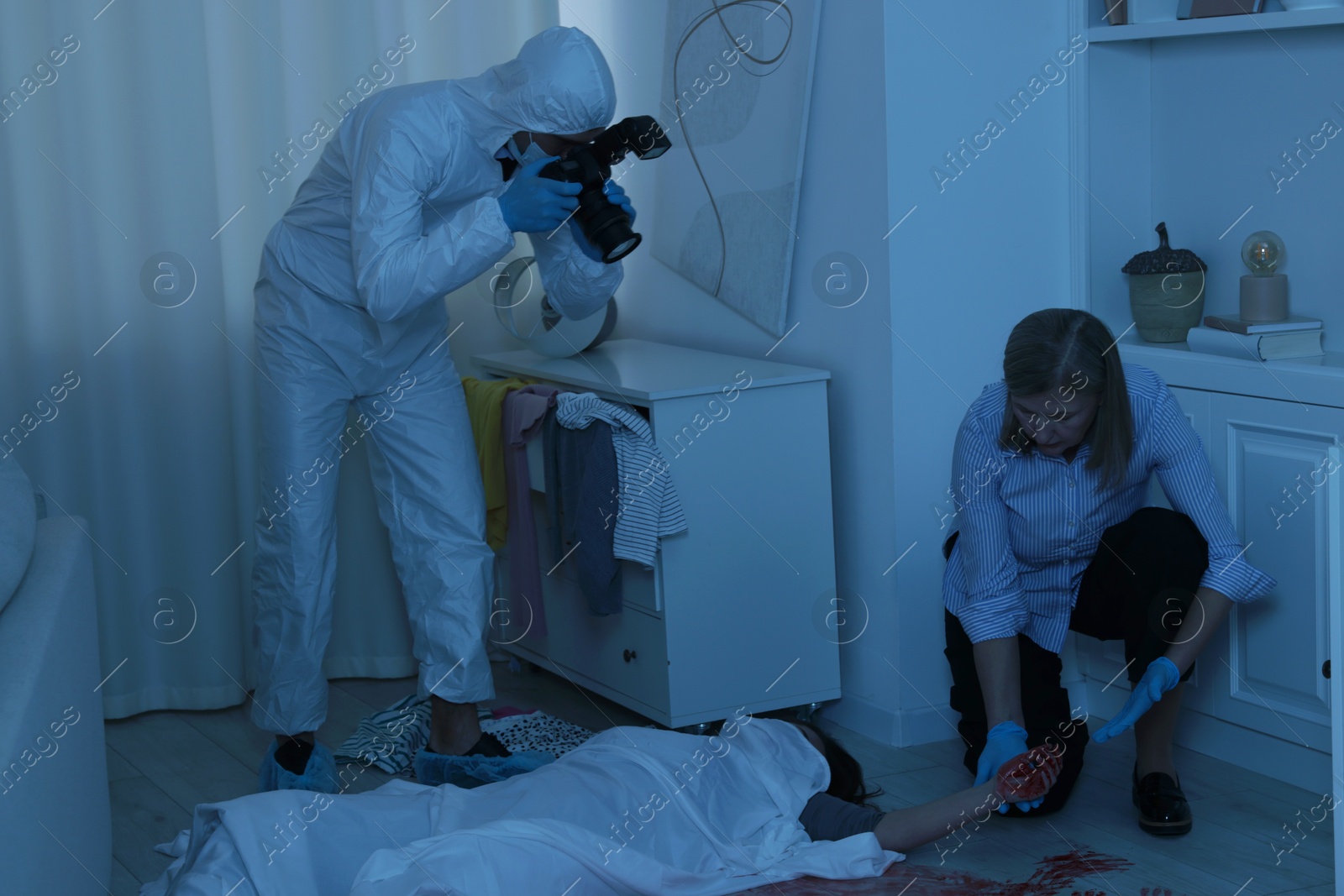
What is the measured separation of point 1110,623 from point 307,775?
1342 millimetres

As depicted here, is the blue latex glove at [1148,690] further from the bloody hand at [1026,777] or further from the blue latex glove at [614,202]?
the blue latex glove at [614,202]

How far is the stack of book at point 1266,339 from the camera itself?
215 cm

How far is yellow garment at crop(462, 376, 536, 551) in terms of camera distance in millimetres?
2738

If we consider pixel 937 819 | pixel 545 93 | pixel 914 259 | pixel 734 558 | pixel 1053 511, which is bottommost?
pixel 937 819

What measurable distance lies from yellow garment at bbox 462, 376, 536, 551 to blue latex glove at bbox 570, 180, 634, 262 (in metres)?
0.60

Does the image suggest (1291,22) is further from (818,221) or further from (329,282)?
(329,282)

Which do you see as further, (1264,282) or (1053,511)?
(1264,282)

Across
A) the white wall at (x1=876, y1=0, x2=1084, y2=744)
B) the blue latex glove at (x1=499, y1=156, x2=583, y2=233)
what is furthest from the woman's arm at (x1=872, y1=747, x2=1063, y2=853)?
the blue latex glove at (x1=499, y1=156, x2=583, y2=233)

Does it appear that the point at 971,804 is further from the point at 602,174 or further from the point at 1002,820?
the point at 602,174

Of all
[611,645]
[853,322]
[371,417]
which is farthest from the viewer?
[611,645]

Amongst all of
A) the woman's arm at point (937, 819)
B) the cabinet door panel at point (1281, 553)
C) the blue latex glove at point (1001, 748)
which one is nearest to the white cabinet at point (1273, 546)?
the cabinet door panel at point (1281, 553)

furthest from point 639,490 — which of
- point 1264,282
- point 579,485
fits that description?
point 1264,282

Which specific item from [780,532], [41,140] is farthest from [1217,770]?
[41,140]

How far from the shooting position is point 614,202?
207 cm
